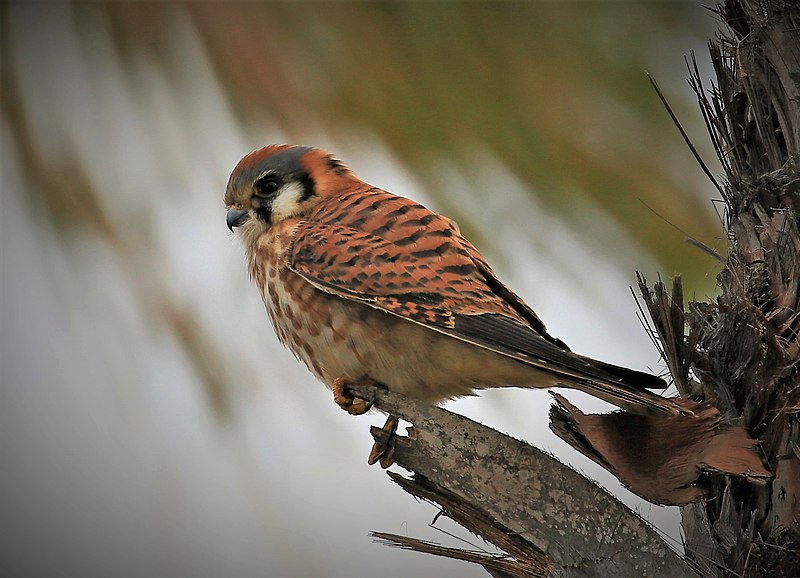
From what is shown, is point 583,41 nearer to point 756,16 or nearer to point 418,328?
point 756,16

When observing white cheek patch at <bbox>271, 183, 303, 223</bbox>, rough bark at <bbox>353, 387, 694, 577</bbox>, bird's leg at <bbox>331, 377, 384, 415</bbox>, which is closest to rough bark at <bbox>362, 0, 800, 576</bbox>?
rough bark at <bbox>353, 387, 694, 577</bbox>

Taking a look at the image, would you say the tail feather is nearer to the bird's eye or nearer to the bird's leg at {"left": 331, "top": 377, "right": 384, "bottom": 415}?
the bird's leg at {"left": 331, "top": 377, "right": 384, "bottom": 415}

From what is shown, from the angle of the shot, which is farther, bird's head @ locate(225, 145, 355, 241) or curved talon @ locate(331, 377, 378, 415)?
bird's head @ locate(225, 145, 355, 241)

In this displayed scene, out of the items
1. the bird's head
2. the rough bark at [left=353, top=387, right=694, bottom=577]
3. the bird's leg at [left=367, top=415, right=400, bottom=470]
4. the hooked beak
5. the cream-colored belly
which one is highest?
the bird's head

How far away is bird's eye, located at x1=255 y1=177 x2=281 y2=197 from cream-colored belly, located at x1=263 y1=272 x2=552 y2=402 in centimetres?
17

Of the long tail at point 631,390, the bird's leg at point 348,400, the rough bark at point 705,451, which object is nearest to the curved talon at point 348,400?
the bird's leg at point 348,400

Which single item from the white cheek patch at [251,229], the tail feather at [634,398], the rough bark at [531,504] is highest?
the white cheek patch at [251,229]

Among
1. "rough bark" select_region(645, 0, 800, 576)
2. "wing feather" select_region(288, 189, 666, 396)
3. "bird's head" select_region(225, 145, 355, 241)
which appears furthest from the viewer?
"bird's head" select_region(225, 145, 355, 241)

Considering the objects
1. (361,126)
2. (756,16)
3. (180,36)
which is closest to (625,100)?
(361,126)

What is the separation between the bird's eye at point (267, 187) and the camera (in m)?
1.42

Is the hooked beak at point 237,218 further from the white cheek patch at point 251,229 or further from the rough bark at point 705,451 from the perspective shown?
the rough bark at point 705,451

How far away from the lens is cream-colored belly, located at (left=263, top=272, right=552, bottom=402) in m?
1.20

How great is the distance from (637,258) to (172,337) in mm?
962

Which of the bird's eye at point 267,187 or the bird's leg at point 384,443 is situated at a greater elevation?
the bird's eye at point 267,187
